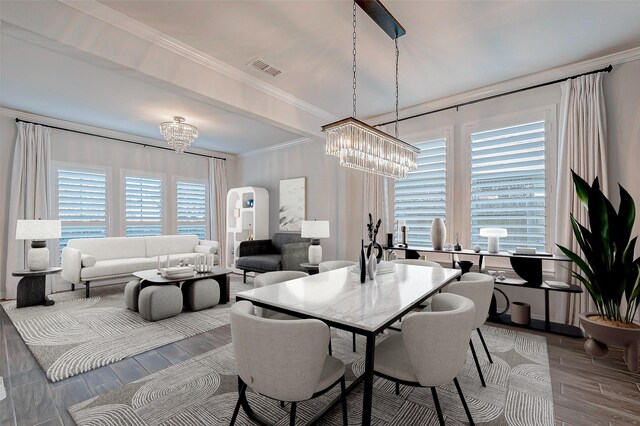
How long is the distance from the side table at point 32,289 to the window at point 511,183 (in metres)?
5.88

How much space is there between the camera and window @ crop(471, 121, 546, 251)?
11.3 feet

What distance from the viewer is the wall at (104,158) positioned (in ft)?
14.7

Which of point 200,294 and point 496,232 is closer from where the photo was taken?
point 496,232

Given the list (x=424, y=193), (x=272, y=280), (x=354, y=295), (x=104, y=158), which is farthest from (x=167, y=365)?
(x=104, y=158)

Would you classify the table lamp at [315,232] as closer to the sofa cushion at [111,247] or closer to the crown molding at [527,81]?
the crown molding at [527,81]

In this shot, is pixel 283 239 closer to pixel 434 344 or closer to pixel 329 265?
pixel 329 265

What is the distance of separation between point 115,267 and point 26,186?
1.88 metres

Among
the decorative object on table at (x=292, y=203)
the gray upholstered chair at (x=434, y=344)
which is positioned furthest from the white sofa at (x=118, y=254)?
the gray upholstered chair at (x=434, y=344)

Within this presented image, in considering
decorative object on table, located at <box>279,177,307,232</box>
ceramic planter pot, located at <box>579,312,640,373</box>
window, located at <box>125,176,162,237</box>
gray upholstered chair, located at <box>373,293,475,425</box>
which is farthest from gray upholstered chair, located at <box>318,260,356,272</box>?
window, located at <box>125,176,162,237</box>

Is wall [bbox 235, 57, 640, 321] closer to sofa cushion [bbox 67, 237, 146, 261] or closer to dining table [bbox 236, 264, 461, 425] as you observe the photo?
dining table [bbox 236, 264, 461, 425]

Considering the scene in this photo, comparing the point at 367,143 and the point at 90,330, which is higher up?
the point at 367,143

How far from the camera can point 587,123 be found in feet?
10.1

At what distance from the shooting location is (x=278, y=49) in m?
2.87

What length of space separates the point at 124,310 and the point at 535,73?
593 centimetres
